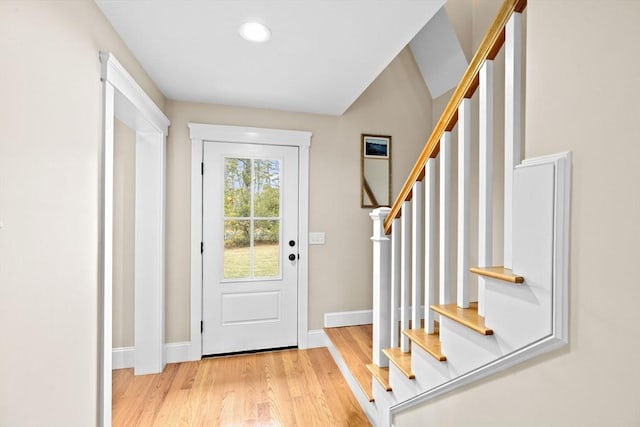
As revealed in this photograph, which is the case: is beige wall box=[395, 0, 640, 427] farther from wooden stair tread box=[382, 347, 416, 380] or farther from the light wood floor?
the light wood floor

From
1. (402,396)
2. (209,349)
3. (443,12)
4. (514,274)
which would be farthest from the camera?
(209,349)

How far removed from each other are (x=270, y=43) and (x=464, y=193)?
4.42 feet

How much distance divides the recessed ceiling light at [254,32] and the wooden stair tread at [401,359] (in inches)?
72.3

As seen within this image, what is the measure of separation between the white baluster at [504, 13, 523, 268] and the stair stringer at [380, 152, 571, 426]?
10 centimetres

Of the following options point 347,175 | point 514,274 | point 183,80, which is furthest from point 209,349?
point 514,274

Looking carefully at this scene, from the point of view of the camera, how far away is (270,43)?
1.68m

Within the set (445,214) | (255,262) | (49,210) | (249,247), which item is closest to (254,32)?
(49,210)

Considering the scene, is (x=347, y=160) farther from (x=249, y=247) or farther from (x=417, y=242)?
(x=417, y=242)

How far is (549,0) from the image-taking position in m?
0.75

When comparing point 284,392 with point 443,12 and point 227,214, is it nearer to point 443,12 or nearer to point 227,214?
point 227,214

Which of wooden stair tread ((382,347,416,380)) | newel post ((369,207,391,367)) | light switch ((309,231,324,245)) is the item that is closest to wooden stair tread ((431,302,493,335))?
wooden stair tread ((382,347,416,380))

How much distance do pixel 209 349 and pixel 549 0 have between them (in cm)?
302

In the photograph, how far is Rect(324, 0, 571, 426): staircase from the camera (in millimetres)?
712

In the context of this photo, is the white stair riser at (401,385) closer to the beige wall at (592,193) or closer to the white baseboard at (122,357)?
the beige wall at (592,193)
